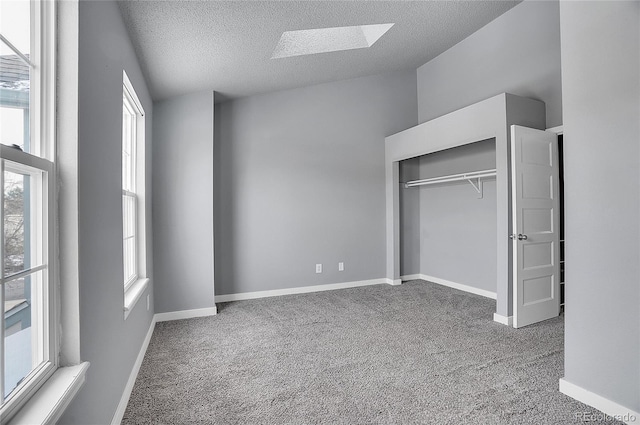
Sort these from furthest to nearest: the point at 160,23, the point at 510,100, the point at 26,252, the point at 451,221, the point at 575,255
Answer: the point at 451,221
the point at 510,100
the point at 160,23
the point at 575,255
the point at 26,252

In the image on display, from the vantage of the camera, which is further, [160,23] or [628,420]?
[160,23]

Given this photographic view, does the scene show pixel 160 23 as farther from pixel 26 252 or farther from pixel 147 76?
pixel 26 252

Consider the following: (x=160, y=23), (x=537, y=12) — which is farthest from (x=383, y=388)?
(x=537, y=12)

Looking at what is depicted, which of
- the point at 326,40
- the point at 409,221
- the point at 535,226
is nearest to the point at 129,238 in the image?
the point at 326,40

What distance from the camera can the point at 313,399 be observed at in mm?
1951

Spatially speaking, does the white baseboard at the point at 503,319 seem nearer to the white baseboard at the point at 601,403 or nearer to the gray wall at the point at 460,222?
the gray wall at the point at 460,222

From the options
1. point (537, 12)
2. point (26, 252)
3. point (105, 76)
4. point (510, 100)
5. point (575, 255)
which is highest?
point (537, 12)

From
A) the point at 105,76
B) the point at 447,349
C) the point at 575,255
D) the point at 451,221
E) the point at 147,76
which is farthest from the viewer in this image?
the point at 451,221

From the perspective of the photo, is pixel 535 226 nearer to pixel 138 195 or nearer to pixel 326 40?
pixel 326 40

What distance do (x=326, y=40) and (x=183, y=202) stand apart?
2.22 meters

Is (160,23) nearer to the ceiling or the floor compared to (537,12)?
nearer to the floor

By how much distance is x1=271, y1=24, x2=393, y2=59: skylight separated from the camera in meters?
3.14

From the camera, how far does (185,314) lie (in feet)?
11.5

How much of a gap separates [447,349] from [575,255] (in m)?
1.17
